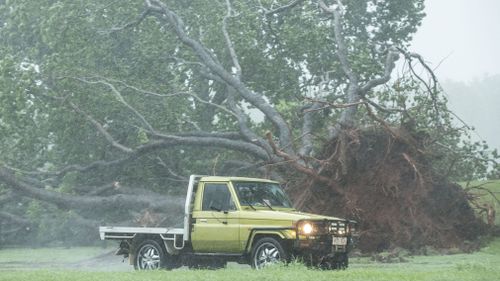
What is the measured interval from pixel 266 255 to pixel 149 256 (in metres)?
2.93

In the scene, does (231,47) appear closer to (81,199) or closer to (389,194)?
(81,199)

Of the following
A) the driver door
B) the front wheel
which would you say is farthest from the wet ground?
the driver door

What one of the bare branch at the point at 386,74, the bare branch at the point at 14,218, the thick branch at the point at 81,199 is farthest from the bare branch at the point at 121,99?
the bare branch at the point at 386,74

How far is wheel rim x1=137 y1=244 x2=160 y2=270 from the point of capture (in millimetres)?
16172

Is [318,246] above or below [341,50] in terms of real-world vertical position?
below

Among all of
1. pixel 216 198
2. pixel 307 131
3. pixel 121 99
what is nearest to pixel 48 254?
pixel 121 99

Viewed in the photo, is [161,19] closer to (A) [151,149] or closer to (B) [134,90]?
(B) [134,90]

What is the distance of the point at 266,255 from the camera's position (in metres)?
14.4

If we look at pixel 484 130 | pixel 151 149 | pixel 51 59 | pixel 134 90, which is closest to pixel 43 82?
pixel 51 59

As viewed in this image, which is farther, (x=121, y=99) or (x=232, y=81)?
(x=232, y=81)

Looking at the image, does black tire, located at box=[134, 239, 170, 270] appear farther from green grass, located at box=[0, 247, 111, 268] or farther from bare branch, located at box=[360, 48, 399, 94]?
bare branch, located at box=[360, 48, 399, 94]

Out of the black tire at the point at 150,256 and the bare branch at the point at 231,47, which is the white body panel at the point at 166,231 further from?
the bare branch at the point at 231,47

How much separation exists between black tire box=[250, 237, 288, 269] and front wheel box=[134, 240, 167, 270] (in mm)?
2311

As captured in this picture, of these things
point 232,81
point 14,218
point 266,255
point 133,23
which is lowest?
point 266,255
